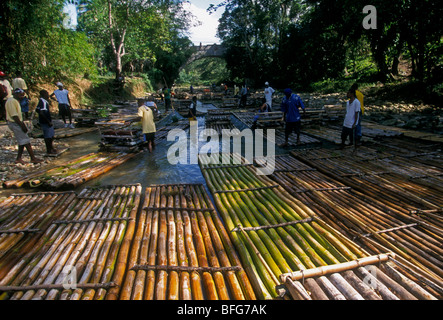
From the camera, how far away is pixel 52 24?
1130 centimetres

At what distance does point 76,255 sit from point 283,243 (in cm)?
241

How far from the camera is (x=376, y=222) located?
3.30 metres

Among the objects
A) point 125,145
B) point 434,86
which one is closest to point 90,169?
point 125,145

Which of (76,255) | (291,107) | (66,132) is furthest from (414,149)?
(66,132)

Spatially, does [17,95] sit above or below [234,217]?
above

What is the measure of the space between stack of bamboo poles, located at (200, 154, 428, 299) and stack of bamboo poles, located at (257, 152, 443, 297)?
0.90 feet

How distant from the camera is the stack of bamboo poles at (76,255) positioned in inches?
90.4

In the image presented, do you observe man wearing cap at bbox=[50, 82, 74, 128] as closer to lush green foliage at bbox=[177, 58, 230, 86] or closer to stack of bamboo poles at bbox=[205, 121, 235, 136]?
stack of bamboo poles at bbox=[205, 121, 235, 136]

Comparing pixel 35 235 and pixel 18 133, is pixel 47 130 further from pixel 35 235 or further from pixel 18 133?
pixel 35 235

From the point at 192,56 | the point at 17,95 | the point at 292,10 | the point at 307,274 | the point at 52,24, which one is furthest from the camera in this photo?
the point at 192,56

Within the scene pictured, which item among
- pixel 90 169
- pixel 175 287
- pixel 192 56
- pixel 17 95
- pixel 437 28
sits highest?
pixel 192 56

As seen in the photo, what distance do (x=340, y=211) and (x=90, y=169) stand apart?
5.25 meters

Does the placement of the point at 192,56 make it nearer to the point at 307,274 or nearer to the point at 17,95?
the point at 17,95

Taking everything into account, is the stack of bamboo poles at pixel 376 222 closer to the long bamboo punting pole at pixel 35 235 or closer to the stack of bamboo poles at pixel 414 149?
the stack of bamboo poles at pixel 414 149
